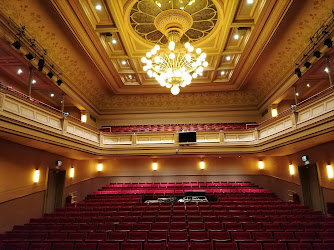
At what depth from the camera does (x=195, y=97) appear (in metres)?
12.3

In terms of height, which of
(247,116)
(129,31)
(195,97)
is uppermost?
(129,31)

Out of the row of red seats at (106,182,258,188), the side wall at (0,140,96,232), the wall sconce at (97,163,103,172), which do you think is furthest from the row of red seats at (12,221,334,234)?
the wall sconce at (97,163,103,172)

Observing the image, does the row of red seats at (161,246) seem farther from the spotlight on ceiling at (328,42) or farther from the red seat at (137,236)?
the spotlight on ceiling at (328,42)

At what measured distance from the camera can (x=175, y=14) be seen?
22.0 ft

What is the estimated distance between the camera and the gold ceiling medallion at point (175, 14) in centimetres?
669

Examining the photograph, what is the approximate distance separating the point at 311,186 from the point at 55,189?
9.82 meters

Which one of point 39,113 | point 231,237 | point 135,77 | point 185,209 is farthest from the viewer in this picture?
point 135,77

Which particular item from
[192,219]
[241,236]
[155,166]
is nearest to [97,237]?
[192,219]

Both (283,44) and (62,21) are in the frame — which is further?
(283,44)

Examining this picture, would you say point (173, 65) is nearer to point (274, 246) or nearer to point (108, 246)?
point (108, 246)

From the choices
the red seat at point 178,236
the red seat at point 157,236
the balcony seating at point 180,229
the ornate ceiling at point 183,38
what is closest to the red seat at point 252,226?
the balcony seating at point 180,229

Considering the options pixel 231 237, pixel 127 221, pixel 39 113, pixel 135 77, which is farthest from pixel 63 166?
pixel 231 237

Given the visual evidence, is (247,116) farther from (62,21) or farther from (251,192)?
(62,21)

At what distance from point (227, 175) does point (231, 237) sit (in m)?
6.99
